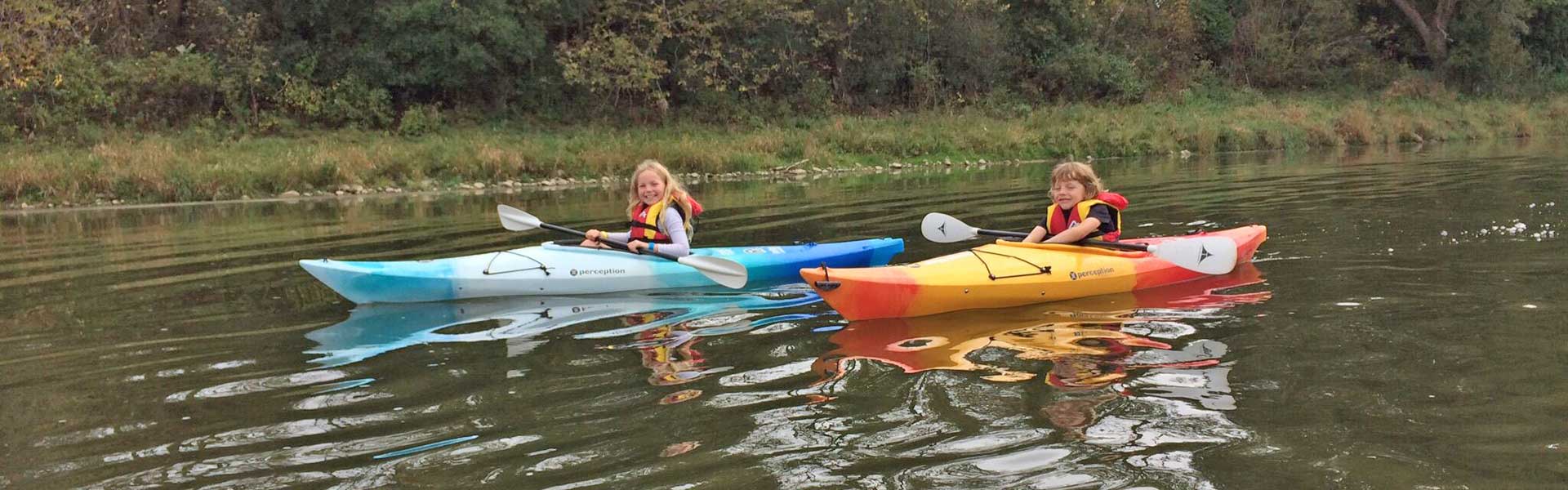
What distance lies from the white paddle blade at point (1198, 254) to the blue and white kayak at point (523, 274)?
203 cm

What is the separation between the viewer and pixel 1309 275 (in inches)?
284

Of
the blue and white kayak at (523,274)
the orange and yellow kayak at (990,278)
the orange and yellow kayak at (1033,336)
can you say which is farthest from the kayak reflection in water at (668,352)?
the blue and white kayak at (523,274)

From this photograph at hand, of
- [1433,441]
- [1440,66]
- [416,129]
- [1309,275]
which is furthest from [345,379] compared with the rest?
[1440,66]

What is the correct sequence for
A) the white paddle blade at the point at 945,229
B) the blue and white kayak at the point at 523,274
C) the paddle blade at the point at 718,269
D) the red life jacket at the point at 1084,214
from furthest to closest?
the white paddle blade at the point at 945,229 → the red life jacket at the point at 1084,214 → the blue and white kayak at the point at 523,274 → the paddle blade at the point at 718,269

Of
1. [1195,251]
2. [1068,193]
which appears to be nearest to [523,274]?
[1068,193]

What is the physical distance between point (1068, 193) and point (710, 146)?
51.0 feet

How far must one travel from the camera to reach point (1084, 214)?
290 inches

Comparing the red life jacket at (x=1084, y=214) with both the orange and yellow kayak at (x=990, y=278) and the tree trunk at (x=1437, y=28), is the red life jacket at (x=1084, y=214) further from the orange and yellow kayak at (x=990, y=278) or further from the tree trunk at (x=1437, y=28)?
the tree trunk at (x=1437, y=28)

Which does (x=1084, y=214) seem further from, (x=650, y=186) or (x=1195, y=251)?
(x=650, y=186)

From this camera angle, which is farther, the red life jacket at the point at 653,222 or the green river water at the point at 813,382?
the red life jacket at the point at 653,222

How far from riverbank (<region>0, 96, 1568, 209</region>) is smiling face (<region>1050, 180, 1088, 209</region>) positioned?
1354 cm

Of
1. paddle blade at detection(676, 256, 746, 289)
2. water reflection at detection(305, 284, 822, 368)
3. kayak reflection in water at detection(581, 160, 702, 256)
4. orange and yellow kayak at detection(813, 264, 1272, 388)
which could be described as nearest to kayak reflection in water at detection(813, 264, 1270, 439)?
orange and yellow kayak at detection(813, 264, 1272, 388)

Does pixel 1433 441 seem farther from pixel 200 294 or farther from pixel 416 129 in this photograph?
pixel 416 129

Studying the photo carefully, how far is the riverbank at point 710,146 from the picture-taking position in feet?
58.8
